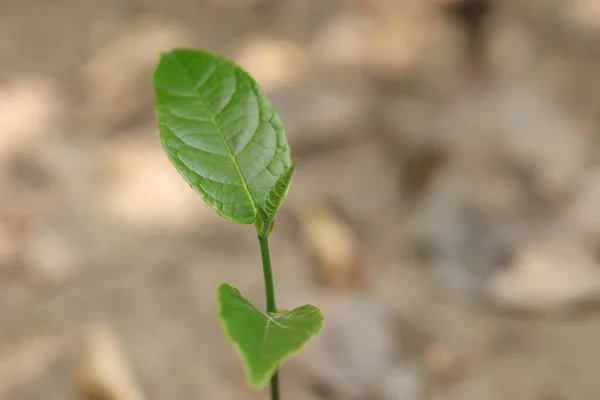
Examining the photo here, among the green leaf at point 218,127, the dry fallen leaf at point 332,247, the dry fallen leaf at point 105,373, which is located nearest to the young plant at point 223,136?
the green leaf at point 218,127

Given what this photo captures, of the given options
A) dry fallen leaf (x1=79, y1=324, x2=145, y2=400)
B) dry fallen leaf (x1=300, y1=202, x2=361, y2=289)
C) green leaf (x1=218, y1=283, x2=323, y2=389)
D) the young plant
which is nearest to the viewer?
green leaf (x1=218, y1=283, x2=323, y2=389)

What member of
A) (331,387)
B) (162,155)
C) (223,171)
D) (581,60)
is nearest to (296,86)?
(162,155)

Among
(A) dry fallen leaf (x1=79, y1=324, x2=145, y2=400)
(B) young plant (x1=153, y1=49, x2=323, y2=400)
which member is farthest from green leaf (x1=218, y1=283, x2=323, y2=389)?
(A) dry fallen leaf (x1=79, y1=324, x2=145, y2=400)

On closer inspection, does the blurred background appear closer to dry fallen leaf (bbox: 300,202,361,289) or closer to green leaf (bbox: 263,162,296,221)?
dry fallen leaf (bbox: 300,202,361,289)

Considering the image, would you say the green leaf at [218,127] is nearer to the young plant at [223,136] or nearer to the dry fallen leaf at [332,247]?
the young plant at [223,136]

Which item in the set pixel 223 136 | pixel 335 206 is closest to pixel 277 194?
pixel 223 136

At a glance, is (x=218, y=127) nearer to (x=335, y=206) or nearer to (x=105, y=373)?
(x=105, y=373)

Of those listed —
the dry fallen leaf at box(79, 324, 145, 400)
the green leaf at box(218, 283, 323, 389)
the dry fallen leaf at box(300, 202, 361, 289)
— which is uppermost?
the dry fallen leaf at box(300, 202, 361, 289)
